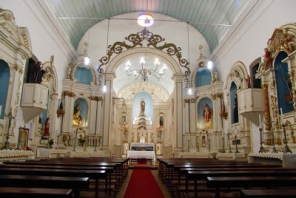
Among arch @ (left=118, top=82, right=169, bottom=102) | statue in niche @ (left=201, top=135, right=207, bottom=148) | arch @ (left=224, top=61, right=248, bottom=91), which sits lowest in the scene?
Result: statue in niche @ (left=201, top=135, right=207, bottom=148)

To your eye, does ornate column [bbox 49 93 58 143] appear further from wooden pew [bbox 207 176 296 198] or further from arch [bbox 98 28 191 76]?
wooden pew [bbox 207 176 296 198]

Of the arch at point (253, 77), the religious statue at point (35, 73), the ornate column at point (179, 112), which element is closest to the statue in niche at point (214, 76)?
the ornate column at point (179, 112)

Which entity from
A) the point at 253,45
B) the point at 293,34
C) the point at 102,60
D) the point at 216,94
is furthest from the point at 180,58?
the point at 293,34

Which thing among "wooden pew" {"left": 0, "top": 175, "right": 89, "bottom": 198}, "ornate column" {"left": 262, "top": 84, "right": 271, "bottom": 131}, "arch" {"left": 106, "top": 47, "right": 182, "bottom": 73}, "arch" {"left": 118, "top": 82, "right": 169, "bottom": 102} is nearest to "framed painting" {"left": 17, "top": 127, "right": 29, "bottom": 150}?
"wooden pew" {"left": 0, "top": 175, "right": 89, "bottom": 198}

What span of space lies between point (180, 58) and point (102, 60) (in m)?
4.46

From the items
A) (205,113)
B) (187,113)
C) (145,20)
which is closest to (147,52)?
(145,20)

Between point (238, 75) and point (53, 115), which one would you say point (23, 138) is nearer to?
point (53, 115)

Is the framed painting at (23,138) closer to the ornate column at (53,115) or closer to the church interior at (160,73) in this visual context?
the church interior at (160,73)

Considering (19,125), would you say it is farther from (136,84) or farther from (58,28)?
(136,84)

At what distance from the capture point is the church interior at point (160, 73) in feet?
22.4

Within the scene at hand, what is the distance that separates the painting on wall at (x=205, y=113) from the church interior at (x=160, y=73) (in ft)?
0.18

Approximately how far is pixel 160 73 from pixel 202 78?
2431 millimetres

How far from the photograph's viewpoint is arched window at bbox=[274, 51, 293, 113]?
21.4ft

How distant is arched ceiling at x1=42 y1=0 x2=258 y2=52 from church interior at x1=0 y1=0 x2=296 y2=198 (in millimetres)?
64
